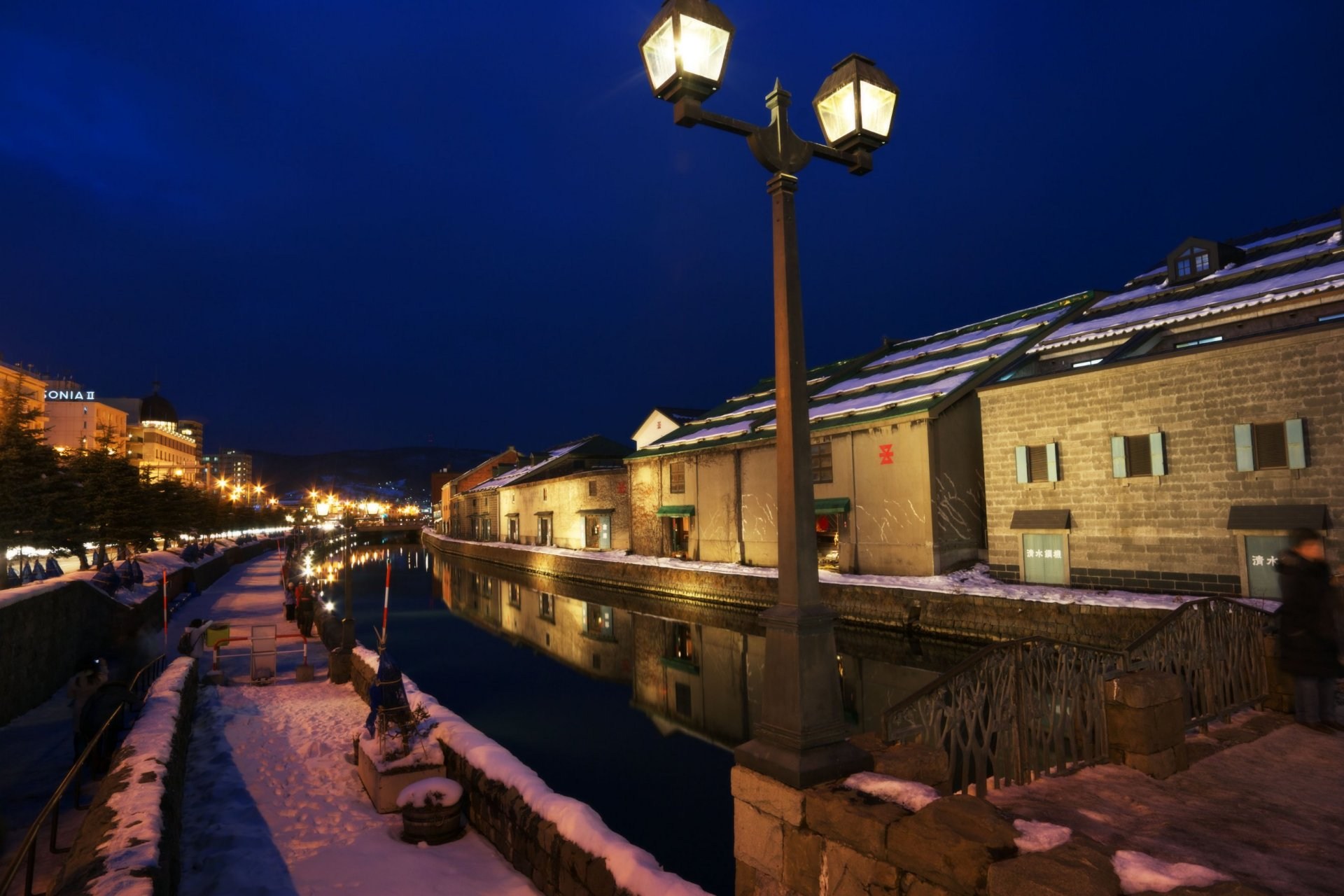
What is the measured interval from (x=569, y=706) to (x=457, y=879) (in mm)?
10455

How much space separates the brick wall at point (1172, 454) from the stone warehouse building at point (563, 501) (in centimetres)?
2634

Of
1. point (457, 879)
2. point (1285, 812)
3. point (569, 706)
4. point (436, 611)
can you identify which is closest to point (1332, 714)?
point (1285, 812)

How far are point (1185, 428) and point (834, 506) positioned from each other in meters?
11.5

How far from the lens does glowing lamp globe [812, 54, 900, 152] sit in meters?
5.45

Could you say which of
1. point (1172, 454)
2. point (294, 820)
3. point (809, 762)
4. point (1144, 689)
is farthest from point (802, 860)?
point (1172, 454)

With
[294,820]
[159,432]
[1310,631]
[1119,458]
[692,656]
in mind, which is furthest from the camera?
[159,432]

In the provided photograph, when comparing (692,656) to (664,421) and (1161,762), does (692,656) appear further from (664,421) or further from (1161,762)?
(664,421)

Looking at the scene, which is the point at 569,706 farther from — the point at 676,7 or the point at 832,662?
the point at 676,7

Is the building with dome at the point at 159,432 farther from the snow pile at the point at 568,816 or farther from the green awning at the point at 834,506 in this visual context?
the snow pile at the point at 568,816

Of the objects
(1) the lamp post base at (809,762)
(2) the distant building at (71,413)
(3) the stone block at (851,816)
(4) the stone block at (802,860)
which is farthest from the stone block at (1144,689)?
(2) the distant building at (71,413)

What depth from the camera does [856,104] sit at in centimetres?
543

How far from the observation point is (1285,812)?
536 cm

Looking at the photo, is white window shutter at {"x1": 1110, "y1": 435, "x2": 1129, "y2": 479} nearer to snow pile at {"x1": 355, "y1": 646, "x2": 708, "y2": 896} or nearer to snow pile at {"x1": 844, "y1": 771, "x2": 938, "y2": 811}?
snow pile at {"x1": 355, "y1": 646, "x2": 708, "y2": 896}

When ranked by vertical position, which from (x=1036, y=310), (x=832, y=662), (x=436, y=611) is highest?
(x=1036, y=310)
